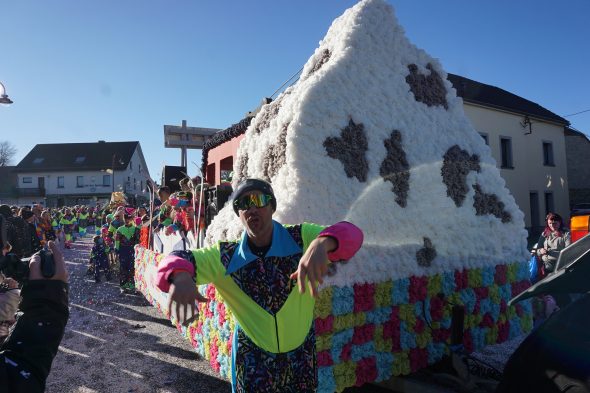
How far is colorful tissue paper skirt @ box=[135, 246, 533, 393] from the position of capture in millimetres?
2914

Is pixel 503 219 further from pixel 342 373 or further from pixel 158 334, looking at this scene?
pixel 158 334

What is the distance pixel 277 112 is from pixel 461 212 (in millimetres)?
1938

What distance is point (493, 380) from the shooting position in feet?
11.3

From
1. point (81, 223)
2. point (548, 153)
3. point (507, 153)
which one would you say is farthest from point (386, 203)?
point (81, 223)

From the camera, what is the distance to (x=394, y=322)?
10.8 ft

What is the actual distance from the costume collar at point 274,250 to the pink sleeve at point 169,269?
225mm

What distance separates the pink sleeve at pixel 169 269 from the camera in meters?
1.74

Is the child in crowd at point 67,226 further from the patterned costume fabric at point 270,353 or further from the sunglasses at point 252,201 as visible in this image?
the sunglasses at point 252,201

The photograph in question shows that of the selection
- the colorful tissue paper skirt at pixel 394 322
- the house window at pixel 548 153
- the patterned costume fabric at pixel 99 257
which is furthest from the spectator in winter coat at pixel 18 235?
the house window at pixel 548 153

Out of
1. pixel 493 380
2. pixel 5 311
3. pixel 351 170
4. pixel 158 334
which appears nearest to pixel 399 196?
pixel 351 170

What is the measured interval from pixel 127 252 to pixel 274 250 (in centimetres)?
785

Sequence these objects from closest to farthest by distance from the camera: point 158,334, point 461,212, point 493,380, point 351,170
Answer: point 351,170, point 493,380, point 461,212, point 158,334

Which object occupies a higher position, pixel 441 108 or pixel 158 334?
→ pixel 441 108

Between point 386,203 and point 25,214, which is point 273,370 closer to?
point 386,203
